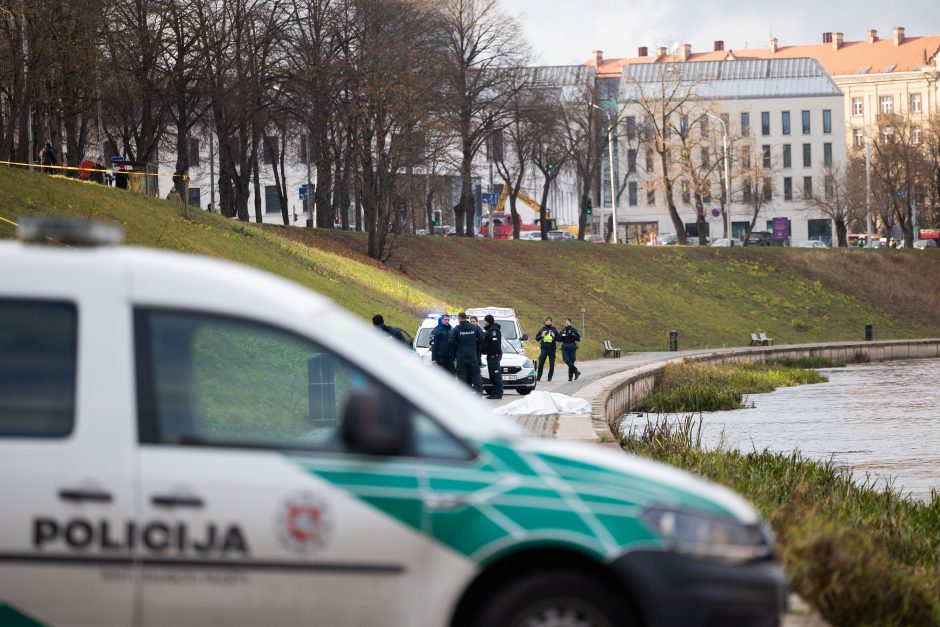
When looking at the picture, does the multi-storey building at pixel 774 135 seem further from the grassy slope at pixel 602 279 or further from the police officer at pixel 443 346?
the police officer at pixel 443 346

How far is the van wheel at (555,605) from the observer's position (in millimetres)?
5355

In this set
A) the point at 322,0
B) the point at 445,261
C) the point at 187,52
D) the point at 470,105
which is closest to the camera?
the point at 187,52

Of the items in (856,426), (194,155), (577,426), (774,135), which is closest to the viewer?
(577,426)

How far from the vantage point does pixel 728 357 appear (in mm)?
45281

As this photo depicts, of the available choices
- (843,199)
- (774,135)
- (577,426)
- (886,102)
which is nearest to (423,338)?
(577,426)

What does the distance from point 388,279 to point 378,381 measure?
46.8 metres

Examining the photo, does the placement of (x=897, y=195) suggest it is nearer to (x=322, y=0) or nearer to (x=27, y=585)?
(x=322, y=0)

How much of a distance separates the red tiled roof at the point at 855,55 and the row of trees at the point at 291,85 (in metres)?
72.1

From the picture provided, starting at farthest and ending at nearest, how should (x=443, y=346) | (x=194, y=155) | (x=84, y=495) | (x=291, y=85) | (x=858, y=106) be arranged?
(x=858, y=106) < (x=194, y=155) < (x=291, y=85) < (x=443, y=346) < (x=84, y=495)

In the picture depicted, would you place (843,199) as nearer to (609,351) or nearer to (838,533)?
(609,351)

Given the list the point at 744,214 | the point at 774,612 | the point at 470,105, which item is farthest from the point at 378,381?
the point at 744,214

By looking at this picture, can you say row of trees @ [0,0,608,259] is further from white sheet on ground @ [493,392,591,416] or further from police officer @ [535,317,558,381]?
white sheet on ground @ [493,392,591,416]

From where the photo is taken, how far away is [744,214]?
11531 cm

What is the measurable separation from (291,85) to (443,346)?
1357 inches
